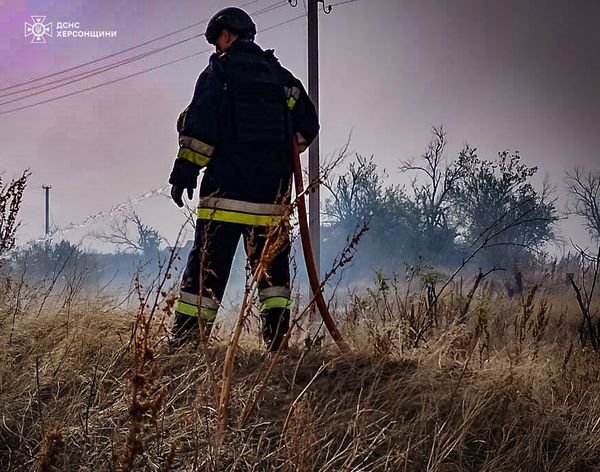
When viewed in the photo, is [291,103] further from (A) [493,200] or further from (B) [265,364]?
(A) [493,200]

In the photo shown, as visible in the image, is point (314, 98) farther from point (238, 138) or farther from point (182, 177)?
point (182, 177)

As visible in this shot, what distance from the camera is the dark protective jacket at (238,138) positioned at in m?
2.72

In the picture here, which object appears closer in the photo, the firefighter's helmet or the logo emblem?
the firefighter's helmet

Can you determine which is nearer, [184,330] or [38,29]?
[184,330]

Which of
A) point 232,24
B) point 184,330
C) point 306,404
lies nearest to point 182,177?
point 184,330

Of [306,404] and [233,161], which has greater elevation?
[233,161]

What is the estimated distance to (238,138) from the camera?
2799mm

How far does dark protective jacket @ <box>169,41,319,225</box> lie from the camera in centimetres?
272

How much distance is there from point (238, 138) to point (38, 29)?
5.45 feet

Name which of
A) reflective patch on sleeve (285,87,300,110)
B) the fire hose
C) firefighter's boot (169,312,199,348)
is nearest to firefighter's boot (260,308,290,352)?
the fire hose

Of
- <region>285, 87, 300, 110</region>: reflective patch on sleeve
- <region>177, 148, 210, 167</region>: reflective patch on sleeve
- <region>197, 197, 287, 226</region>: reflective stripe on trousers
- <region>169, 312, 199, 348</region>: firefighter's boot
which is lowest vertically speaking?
<region>169, 312, 199, 348</region>: firefighter's boot

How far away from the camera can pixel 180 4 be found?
4.00 metres

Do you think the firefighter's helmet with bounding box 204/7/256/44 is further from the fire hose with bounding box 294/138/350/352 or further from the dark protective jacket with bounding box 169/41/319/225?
the fire hose with bounding box 294/138/350/352

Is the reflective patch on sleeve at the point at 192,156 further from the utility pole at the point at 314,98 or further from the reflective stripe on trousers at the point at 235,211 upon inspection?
the utility pole at the point at 314,98
